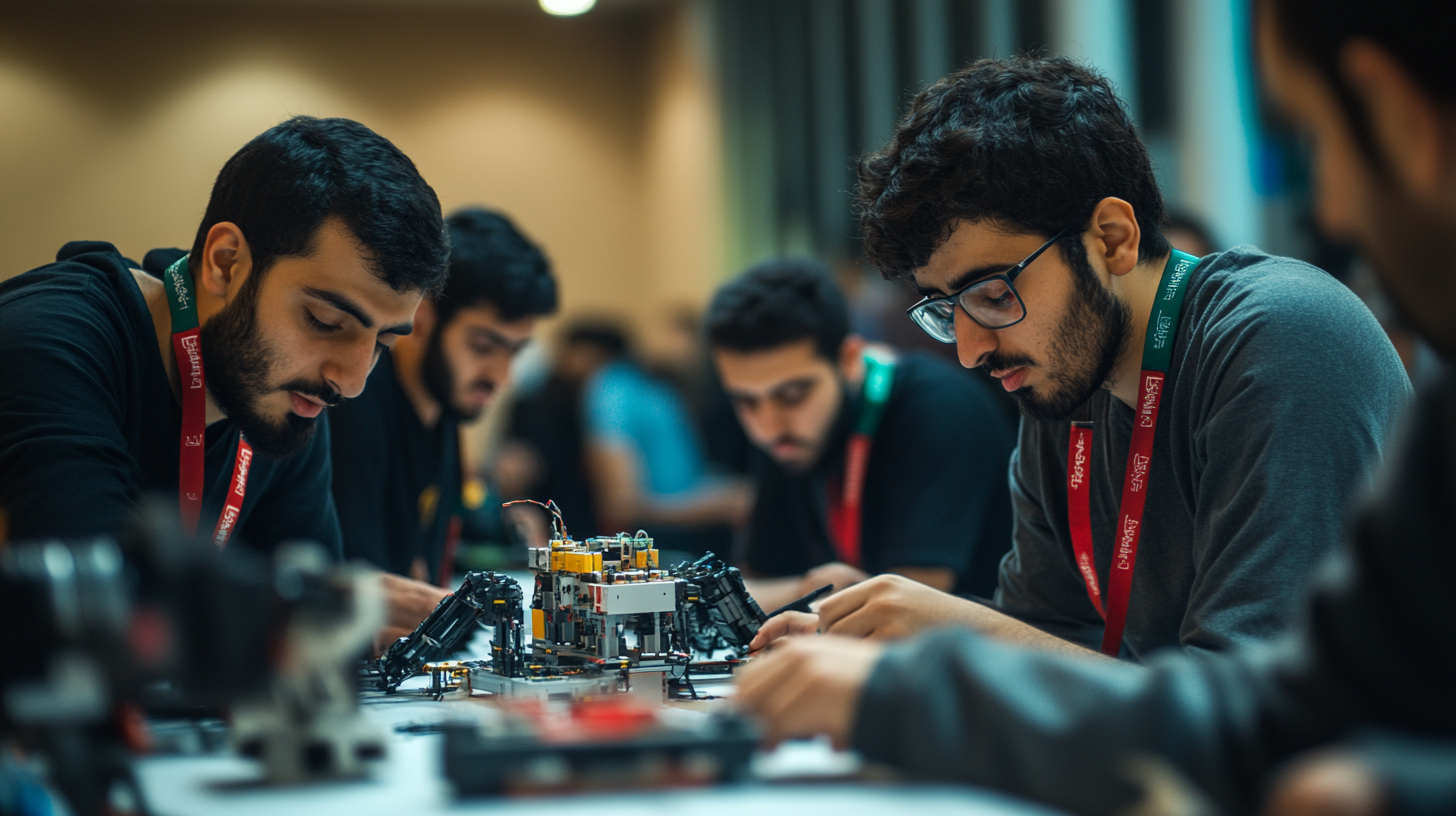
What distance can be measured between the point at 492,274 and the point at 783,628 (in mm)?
1853

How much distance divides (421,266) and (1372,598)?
1816 millimetres

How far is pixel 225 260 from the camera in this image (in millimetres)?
2344

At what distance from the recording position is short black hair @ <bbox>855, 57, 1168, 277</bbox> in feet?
6.98

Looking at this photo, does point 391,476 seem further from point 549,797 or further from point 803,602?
point 549,797

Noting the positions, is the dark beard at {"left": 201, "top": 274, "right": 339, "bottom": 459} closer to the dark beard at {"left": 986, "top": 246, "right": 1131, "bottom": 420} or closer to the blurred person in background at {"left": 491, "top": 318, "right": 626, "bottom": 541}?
the dark beard at {"left": 986, "top": 246, "right": 1131, "bottom": 420}

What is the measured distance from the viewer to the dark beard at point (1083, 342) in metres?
2.13

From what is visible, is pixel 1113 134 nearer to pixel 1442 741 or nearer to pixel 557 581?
pixel 557 581

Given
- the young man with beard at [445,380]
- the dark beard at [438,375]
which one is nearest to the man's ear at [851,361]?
the young man with beard at [445,380]

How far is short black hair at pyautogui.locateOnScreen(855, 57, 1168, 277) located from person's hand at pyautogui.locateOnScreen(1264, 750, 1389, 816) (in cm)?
141

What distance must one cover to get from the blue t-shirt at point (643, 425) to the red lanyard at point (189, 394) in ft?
15.4

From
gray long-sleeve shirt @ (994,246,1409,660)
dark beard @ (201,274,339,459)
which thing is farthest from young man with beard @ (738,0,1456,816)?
dark beard @ (201,274,339,459)

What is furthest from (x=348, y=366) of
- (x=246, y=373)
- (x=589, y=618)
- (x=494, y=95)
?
(x=494, y=95)

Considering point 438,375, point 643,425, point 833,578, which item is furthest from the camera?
point 643,425

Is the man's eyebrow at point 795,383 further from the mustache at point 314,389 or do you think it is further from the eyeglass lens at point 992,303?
the mustache at point 314,389
